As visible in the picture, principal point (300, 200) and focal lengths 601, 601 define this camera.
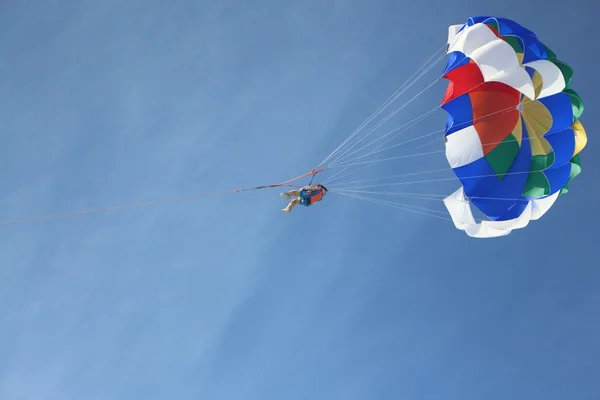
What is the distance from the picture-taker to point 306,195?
14.8 meters

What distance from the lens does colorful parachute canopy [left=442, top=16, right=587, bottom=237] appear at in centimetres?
1448

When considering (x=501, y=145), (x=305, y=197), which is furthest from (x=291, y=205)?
(x=501, y=145)

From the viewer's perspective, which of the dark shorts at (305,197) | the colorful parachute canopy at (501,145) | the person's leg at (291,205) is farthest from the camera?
the person's leg at (291,205)

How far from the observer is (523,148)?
14930mm

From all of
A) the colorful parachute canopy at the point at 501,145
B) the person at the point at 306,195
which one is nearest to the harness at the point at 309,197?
the person at the point at 306,195

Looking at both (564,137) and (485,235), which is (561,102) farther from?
(485,235)

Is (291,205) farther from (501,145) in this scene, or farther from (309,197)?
(501,145)

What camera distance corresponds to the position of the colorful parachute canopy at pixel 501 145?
14.5m

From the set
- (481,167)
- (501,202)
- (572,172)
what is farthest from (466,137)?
(572,172)

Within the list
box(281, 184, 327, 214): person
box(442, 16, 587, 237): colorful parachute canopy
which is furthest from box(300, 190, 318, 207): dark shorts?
box(442, 16, 587, 237): colorful parachute canopy

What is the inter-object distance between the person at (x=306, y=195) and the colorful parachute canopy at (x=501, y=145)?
126 inches

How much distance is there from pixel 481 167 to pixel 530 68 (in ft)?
8.42

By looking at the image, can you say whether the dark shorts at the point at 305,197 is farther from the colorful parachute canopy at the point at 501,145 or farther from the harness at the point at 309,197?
the colorful parachute canopy at the point at 501,145

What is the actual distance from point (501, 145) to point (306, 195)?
4946 millimetres
